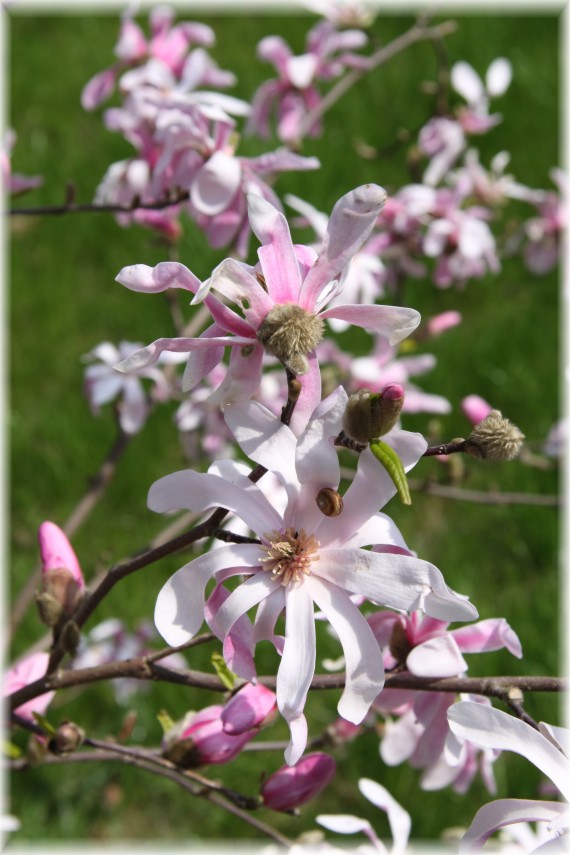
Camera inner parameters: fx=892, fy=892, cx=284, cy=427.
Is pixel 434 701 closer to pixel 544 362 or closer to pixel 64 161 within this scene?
pixel 544 362

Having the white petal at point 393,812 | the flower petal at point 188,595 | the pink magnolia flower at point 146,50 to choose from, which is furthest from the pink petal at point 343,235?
the pink magnolia flower at point 146,50

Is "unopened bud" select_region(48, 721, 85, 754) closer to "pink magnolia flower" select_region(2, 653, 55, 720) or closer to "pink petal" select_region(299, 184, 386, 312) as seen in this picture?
"pink magnolia flower" select_region(2, 653, 55, 720)

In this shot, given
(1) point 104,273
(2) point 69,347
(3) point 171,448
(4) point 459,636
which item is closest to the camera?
(4) point 459,636

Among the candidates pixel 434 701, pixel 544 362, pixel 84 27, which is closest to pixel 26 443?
pixel 544 362

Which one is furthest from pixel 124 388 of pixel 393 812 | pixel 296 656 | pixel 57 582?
pixel 296 656

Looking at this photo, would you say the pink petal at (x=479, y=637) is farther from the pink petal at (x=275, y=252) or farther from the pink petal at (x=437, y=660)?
the pink petal at (x=275, y=252)

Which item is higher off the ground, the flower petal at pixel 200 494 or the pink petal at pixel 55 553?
the flower petal at pixel 200 494

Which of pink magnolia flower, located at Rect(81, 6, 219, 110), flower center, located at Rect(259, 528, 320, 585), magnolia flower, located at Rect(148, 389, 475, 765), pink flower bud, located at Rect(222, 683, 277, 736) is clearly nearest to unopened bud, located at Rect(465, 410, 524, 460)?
magnolia flower, located at Rect(148, 389, 475, 765)
